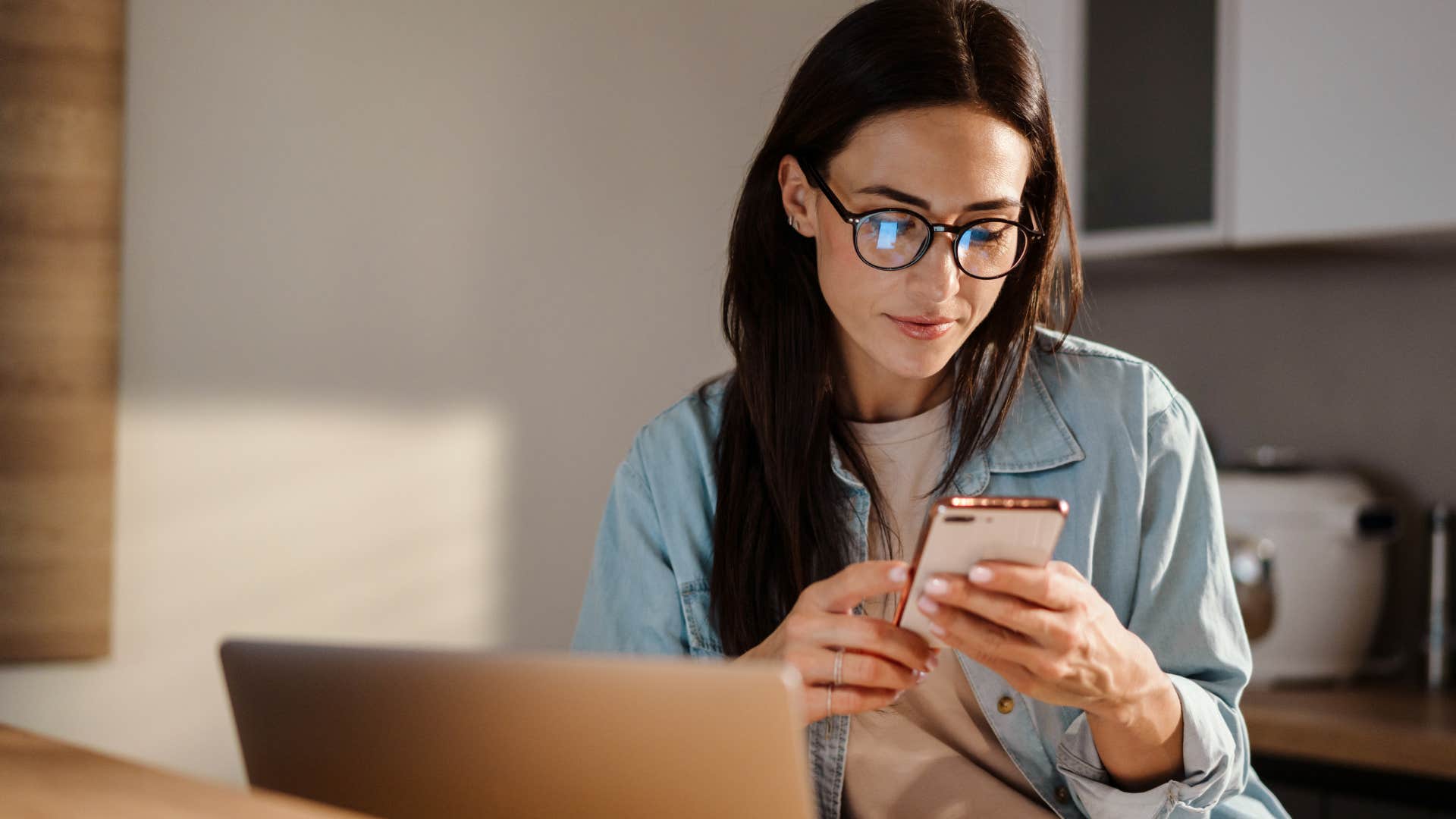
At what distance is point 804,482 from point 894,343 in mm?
163

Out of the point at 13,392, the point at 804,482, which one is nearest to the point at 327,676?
the point at 804,482

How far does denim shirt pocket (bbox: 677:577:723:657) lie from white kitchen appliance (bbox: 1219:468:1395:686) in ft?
3.61

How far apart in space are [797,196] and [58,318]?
4.03 ft

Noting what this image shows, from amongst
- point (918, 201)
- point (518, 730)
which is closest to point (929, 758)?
point (918, 201)

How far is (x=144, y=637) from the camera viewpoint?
2049 mm

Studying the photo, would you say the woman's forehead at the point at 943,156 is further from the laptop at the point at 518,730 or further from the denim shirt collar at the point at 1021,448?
the laptop at the point at 518,730

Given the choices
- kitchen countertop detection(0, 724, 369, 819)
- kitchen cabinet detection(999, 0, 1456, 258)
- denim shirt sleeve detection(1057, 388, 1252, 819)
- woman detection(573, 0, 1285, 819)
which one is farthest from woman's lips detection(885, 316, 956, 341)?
kitchen cabinet detection(999, 0, 1456, 258)

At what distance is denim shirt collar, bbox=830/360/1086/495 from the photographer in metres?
1.22

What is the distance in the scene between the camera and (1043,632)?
2.78 ft

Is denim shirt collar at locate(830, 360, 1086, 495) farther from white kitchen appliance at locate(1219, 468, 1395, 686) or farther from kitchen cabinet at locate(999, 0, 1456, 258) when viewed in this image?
white kitchen appliance at locate(1219, 468, 1395, 686)

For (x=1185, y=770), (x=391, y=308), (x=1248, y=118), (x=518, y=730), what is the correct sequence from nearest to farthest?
(x=518, y=730)
(x=1185, y=770)
(x=1248, y=118)
(x=391, y=308)

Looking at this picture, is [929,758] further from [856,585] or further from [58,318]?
[58,318]

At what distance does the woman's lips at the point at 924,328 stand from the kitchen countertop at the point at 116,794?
621 millimetres

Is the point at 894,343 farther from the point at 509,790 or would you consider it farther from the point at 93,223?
the point at 93,223
